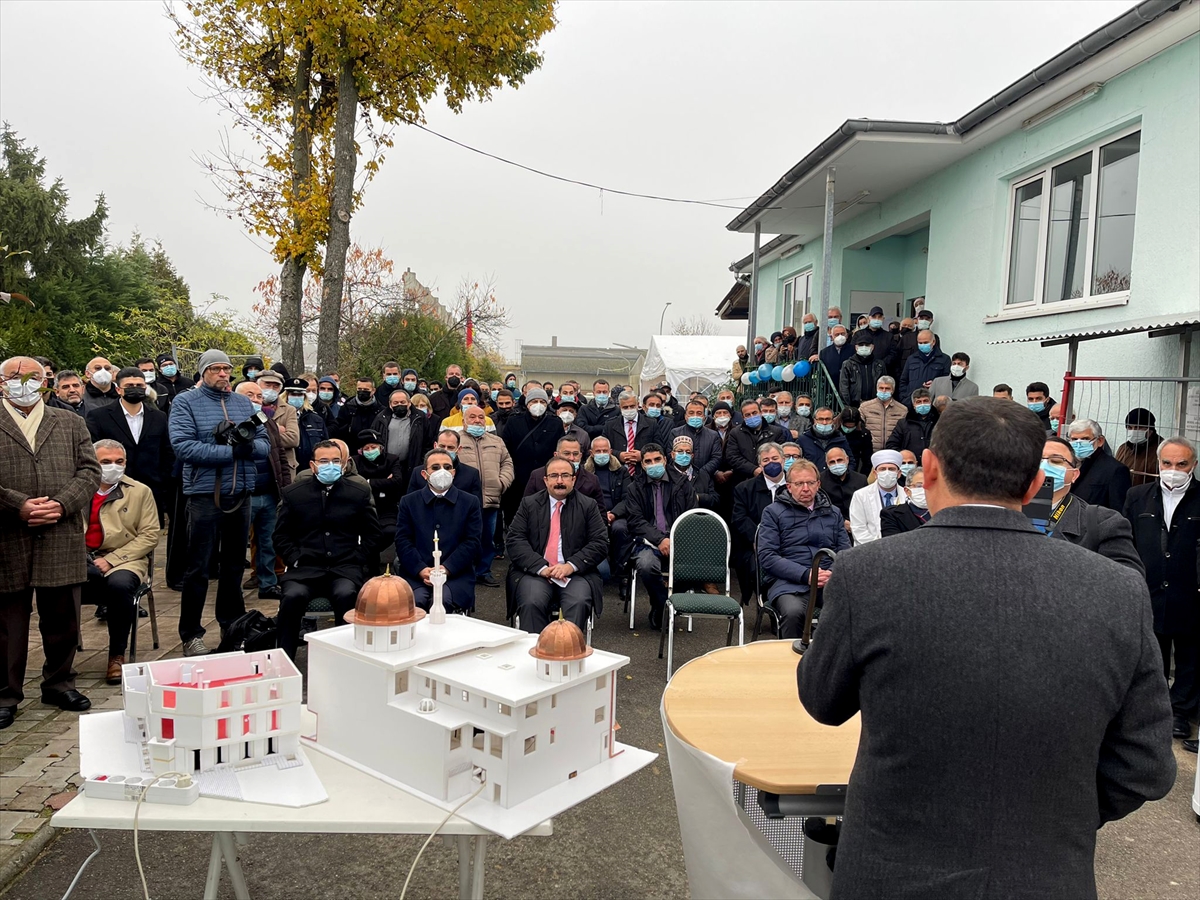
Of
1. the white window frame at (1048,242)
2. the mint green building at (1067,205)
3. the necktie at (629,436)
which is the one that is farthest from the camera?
the necktie at (629,436)

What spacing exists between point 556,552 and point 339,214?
7.45 metres

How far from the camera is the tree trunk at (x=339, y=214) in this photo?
12.0m

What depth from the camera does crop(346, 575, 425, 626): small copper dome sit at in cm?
283

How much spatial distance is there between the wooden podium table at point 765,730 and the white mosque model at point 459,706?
1.01 ft

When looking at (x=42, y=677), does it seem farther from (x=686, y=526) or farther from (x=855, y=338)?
(x=855, y=338)

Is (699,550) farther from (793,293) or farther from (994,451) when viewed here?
(793,293)

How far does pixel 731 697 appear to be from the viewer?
3143 mm

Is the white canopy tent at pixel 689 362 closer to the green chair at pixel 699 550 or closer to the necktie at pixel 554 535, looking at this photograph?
the green chair at pixel 699 550

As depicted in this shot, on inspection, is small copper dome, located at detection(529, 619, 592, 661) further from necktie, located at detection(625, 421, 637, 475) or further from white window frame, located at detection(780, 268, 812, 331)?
white window frame, located at detection(780, 268, 812, 331)

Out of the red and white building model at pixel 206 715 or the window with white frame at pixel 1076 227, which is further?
the window with white frame at pixel 1076 227

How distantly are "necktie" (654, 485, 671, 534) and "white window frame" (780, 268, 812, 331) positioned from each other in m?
11.9

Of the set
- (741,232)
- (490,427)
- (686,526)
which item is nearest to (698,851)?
(686,526)

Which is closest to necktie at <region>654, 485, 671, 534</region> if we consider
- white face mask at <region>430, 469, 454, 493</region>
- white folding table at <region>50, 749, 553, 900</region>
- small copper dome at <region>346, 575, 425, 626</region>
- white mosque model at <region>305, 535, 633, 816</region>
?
white face mask at <region>430, 469, 454, 493</region>

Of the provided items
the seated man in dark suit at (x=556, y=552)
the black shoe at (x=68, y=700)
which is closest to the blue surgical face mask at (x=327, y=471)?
the seated man in dark suit at (x=556, y=552)
